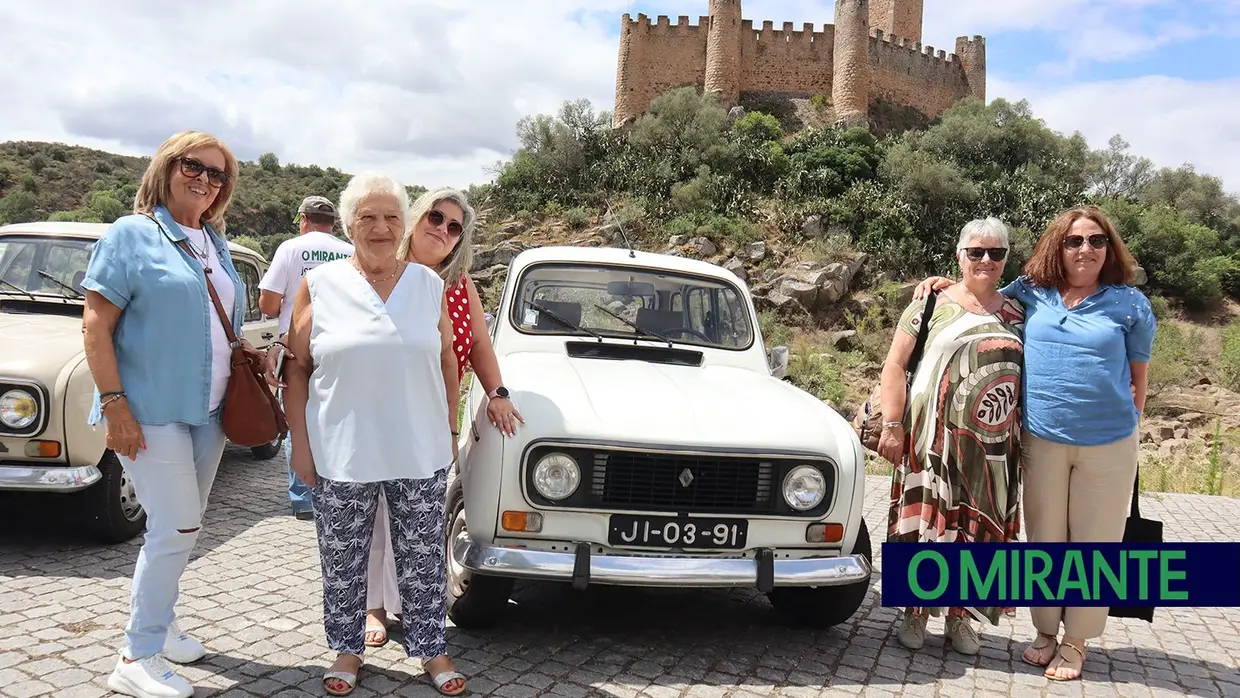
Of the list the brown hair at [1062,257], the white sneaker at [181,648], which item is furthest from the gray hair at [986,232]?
the white sneaker at [181,648]

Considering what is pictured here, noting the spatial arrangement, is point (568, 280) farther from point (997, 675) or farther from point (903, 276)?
point (903, 276)

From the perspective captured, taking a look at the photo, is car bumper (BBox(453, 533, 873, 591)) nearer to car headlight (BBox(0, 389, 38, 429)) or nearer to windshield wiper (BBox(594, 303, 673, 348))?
windshield wiper (BBox(594, 303, 673, 348))

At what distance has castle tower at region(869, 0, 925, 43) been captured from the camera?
160ft

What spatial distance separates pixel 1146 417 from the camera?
23.0m

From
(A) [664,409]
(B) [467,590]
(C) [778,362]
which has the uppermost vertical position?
(C) [778,362]

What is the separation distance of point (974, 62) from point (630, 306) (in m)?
51.0

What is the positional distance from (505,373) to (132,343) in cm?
164

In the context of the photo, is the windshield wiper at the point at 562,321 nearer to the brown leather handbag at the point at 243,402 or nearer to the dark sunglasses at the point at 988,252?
the brown leather handbag at the point at 243,402

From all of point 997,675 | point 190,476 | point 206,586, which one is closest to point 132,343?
point 190,476

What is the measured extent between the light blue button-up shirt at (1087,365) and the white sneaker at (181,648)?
371 centimetres

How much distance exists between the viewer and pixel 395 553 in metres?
3.32

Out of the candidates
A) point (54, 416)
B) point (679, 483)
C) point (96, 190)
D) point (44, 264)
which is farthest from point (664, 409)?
point (96, 190)

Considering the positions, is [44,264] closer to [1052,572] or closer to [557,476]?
[557,476]

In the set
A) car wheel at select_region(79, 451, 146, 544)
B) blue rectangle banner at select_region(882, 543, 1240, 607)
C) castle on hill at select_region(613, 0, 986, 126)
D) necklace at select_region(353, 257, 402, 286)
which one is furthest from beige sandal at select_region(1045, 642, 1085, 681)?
castle on hill at select_region(613, 0, 986, 126)
